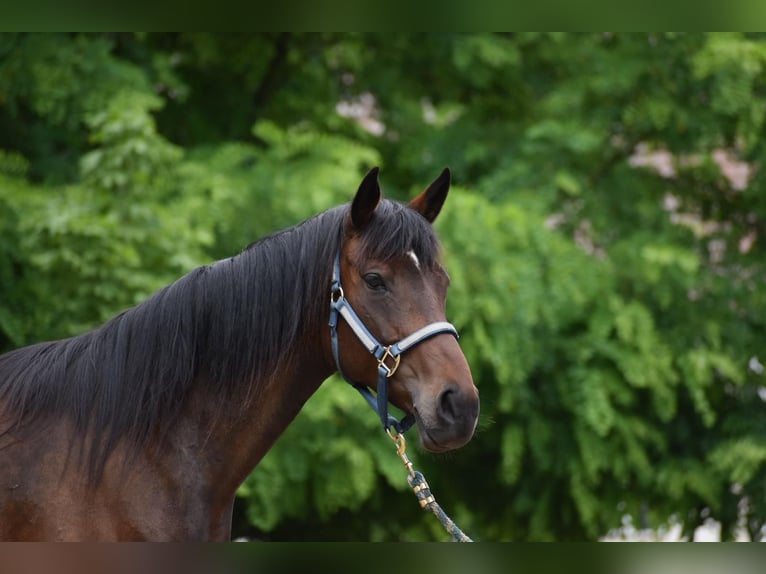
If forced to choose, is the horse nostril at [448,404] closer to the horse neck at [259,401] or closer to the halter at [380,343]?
the halter at [380,343]

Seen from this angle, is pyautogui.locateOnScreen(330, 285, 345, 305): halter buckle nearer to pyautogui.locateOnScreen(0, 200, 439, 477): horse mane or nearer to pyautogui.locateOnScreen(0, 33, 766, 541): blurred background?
pyautogui.locateOnScreen(0, 200, 439, 477): horse mane

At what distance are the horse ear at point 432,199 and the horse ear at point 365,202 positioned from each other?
0.52 ft

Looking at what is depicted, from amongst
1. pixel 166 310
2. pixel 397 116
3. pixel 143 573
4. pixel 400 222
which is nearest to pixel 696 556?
pixel 143 573

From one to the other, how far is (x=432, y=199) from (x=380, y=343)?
422mm

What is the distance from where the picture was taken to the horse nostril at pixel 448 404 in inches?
79.9

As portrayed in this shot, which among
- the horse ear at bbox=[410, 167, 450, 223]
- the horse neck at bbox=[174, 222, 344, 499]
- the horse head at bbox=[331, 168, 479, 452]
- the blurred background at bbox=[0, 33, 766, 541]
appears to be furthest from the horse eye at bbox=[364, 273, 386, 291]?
the blurred background at bbox=[0, 33, 766, 541]

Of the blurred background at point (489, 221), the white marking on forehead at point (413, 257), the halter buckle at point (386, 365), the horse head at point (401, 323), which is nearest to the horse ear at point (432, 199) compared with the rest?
the horse head at point (401, 323)

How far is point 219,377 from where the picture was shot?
2.20 metres

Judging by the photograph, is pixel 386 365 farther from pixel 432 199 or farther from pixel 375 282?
pixel 432 199

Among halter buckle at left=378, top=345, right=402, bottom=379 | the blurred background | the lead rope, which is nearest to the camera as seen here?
the lead rope

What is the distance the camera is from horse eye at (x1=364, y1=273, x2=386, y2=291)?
216cm

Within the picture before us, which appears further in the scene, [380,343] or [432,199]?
[432,199]

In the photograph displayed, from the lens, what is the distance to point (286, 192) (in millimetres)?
5574

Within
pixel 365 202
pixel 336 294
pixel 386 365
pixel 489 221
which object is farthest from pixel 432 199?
pixel 489 221
